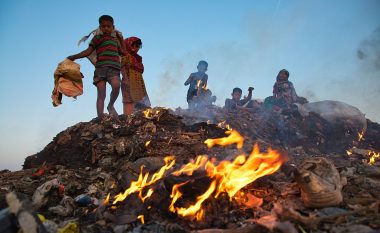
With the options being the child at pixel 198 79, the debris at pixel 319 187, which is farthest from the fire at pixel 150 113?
the child at pixel 198 79

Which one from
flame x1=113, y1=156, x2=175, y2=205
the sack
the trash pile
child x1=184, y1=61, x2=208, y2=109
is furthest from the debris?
child x1=184, y1=61, x2=208, y2=109

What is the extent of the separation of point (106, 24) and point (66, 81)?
4.99ft

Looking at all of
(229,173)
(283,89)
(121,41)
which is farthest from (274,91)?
(229,173)

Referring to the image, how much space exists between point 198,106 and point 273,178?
24.9ft

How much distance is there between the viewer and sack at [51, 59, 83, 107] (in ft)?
20.3

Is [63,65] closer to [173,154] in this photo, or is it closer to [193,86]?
[173,154]

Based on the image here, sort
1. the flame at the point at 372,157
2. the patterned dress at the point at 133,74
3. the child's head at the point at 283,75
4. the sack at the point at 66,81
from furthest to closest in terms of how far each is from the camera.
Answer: the child's head at the point at 283,75, the flame at the point at 372,157, the patterned dress at the point at 133,74, the sack at the point at 66,81

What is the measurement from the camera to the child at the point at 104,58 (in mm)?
6535

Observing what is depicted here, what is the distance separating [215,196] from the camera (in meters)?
3.74

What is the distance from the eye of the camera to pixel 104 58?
6547mm

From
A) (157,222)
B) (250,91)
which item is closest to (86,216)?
(157,222)

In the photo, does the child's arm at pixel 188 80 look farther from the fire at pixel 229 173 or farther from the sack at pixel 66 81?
the fire at pixel 229 173

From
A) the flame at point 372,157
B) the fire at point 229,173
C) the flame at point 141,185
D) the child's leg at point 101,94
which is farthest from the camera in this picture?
the flame at point 372,157

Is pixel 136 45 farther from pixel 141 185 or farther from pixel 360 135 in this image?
pixel 360 135
